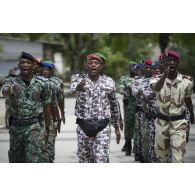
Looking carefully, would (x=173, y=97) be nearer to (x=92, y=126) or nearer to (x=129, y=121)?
(x=92, y=126)

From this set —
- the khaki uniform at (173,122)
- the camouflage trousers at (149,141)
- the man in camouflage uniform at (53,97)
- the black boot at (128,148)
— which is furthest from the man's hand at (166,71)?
the black boot at (128,148)

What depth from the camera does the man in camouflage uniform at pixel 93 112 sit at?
27.5 ft

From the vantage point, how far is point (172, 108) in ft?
28.1

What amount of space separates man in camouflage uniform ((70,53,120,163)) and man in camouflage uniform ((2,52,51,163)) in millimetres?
472

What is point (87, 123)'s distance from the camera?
8.38 meters

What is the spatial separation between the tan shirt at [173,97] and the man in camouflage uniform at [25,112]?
55.8 inches

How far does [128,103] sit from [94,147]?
339 cm

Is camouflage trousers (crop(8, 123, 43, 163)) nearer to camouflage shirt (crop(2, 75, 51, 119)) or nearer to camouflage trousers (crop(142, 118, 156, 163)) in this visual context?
camouflage shirt (crop(2, 75, 51, 119))

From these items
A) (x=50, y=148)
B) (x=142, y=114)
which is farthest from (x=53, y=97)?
(x=142, y=114)

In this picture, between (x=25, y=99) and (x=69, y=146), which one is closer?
(x=25, y=99)

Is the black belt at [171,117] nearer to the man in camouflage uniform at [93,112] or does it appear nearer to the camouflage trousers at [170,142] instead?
the camouflage trousers at [170,142]
